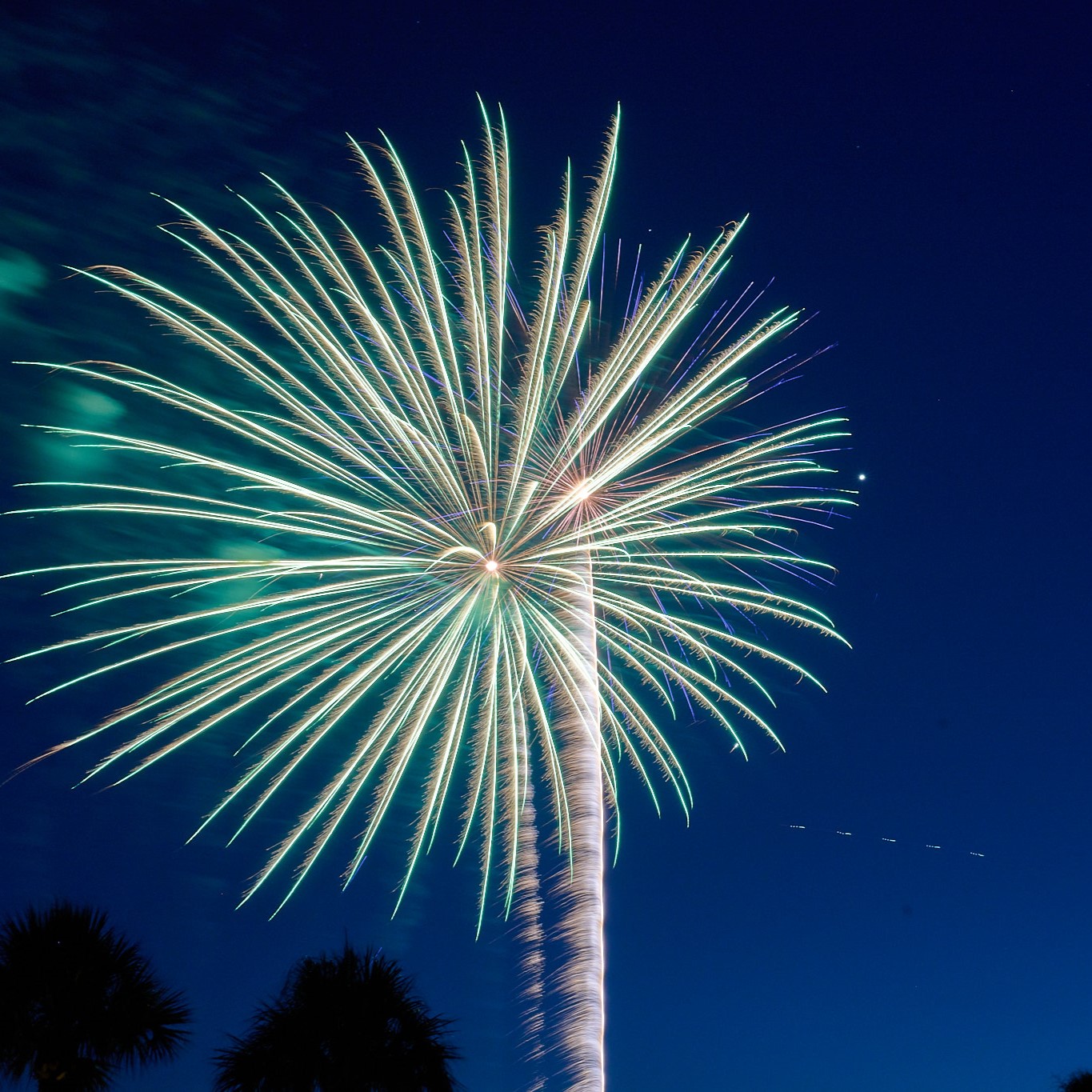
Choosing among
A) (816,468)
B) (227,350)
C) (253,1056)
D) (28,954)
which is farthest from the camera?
(816,468)

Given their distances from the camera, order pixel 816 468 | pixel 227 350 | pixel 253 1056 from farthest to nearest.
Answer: pixel 816 468 < pixel 227 350 < pixel 253 1056

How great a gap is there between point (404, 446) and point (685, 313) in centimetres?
583

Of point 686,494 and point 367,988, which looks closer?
point 367,988

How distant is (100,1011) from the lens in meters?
17.2

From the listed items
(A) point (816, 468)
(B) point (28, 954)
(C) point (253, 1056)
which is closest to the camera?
(B) point (28, 954)

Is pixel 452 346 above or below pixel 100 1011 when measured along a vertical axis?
above

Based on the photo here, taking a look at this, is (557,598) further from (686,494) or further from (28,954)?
(28,954)

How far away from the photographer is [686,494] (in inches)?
910

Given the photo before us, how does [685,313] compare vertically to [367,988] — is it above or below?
above

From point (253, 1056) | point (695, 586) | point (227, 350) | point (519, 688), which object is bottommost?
point (253, 1056)

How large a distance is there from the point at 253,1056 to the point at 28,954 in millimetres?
3846

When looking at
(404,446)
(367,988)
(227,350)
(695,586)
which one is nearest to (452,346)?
(404,446)

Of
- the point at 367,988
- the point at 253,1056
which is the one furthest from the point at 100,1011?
the point at 367,988

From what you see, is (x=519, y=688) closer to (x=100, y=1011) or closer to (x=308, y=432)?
(x=308, y=432)
